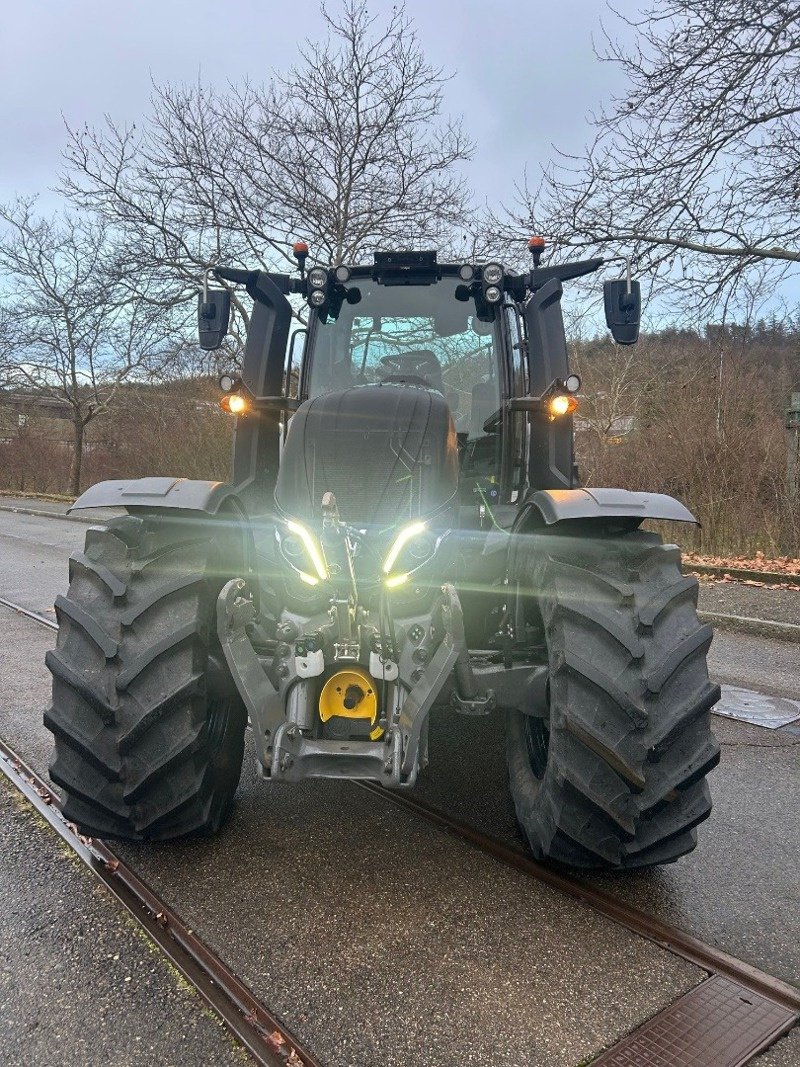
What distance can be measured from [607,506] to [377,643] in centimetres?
96

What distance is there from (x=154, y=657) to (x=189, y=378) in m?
20.5

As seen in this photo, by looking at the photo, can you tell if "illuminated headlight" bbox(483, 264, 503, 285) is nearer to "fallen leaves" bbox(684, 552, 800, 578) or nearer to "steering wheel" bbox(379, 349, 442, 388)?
"steering wheel" bbox(379, 349, 442, 388)

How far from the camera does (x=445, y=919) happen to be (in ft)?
8.64

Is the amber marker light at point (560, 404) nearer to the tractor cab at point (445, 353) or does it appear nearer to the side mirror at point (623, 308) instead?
the tractor cab at point (445, 353)

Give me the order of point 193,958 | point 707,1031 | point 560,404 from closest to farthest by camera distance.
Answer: point 707,1031, point 193,958, point 560,404

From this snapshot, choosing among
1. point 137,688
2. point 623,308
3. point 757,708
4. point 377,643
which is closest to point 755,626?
point 757,708

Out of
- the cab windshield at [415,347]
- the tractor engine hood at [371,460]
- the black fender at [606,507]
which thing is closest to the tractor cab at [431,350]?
the cab windshield at [415,347]

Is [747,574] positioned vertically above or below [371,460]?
below

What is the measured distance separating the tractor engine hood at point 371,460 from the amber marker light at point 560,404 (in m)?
0.71

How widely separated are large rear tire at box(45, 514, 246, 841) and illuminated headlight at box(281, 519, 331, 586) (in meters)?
0.29

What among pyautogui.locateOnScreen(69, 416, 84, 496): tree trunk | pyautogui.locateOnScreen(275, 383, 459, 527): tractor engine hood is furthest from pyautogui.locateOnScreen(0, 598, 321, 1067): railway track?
pyautogui.locateOnScreen(69, 416, 84, 496): tree trunk

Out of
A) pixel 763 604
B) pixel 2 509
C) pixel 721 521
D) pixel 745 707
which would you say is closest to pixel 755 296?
pixel 721 521

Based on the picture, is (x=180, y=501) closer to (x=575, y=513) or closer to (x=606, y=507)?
(x=575, y=513)

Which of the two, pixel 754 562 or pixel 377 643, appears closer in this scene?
pixel 377 643
